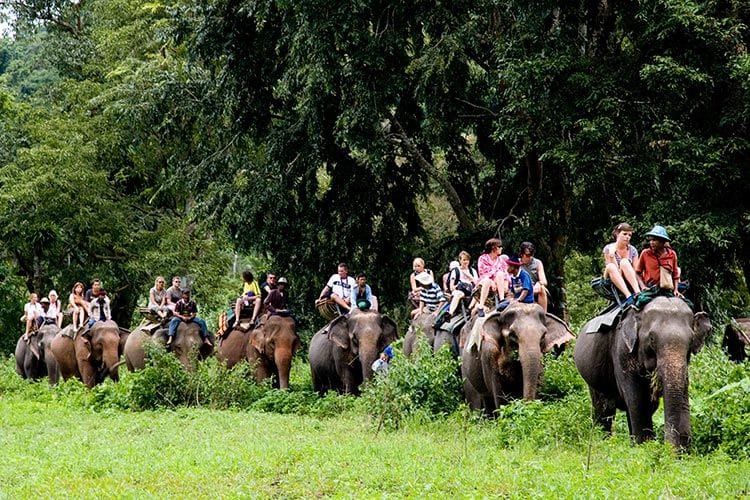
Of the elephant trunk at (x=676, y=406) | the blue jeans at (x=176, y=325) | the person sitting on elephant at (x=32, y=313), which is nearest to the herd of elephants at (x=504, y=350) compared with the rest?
the elephant trunk at (x=676, y=406)

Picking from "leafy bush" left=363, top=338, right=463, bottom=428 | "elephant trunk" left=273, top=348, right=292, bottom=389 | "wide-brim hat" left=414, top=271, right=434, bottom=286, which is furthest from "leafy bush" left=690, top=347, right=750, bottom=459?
"elephant trunk" left=273, top=348, right=292, bottom=389

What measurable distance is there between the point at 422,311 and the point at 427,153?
30.7 feet

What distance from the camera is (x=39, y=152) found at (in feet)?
104

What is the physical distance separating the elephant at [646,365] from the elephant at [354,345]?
664 cm

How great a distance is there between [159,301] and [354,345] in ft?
17.6

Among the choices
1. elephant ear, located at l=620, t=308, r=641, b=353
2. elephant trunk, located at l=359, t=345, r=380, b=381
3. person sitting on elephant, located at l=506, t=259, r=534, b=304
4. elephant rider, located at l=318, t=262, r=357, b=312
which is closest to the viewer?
elephant ear, located at l=620, t=308, r=641, b=353

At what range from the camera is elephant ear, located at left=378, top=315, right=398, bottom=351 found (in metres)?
18.6

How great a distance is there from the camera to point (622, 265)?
35.4 feet

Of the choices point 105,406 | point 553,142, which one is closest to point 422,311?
point 553,142

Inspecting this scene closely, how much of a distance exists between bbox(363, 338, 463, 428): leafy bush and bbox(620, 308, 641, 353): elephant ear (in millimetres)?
3793

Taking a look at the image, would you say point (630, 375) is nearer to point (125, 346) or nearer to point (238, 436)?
point (238, 436)

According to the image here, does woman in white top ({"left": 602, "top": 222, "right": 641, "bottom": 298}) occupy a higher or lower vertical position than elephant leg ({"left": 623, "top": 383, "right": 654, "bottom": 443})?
higher

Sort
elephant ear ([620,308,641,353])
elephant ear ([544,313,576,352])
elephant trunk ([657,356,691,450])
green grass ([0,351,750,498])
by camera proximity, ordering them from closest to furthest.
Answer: green grass ([0,351,750,498]), elephant trunk ([657,356,691,450]), elephant ear ([620,308,641,353]), elephant ear ([544,313,576,352])

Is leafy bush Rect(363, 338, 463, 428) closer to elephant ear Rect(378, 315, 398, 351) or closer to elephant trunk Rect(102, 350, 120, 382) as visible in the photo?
elephant ear Rect(378, 315, 398, 351)
